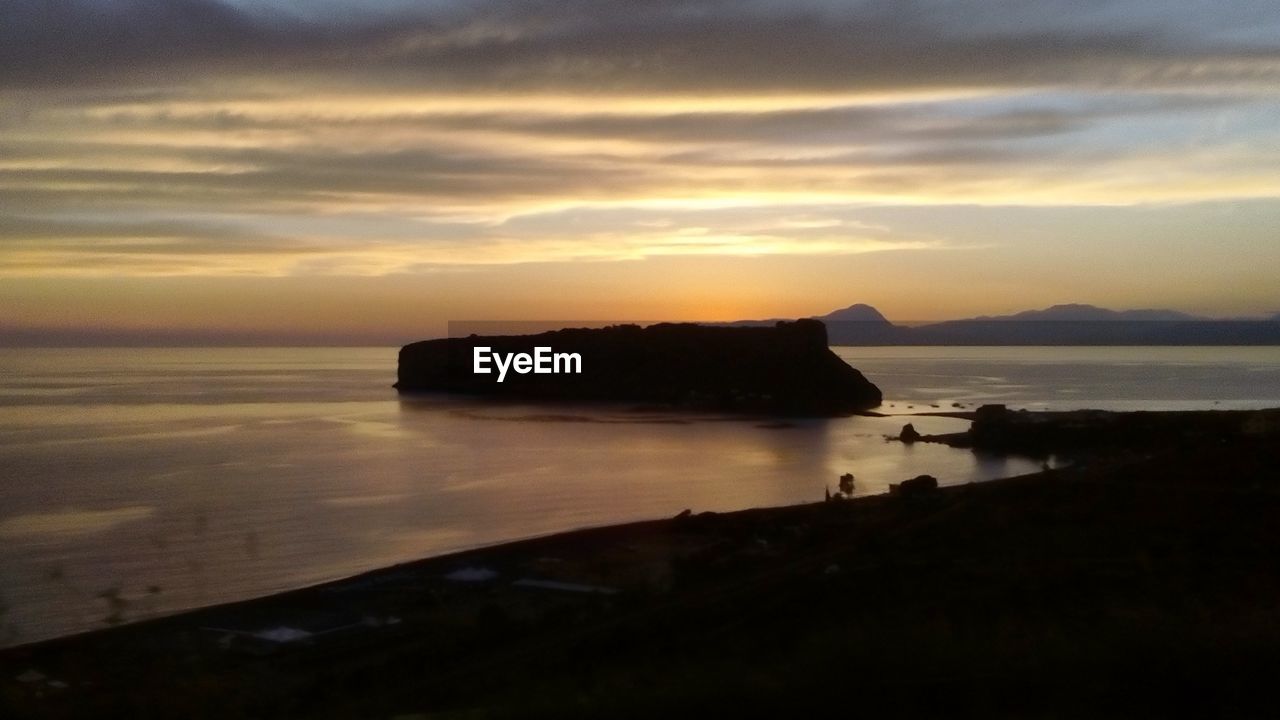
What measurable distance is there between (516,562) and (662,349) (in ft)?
196

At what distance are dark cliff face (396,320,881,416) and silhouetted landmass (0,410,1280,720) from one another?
169 ft

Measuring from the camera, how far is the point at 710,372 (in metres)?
74.4

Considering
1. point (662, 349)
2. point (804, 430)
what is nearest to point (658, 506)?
point (804, 430)

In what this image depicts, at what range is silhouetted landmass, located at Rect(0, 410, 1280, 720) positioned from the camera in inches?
207

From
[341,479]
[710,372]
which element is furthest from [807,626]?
[710,372]

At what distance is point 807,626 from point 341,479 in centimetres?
2642

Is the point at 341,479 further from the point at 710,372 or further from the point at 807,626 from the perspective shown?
the point at 710,372

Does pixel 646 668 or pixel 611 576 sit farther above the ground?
pixel 646 668

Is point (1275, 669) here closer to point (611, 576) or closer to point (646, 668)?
point (646, 668)

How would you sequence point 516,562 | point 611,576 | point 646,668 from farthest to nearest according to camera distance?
point 516,562 < point 611,576 < point 646,668

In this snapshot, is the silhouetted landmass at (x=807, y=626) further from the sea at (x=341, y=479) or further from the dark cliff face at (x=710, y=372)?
the dark cliff face at (x=710, y=372)

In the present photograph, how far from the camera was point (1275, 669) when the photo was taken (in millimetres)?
5457

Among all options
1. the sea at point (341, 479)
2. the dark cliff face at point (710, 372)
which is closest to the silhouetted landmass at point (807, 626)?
the sea at point (341, 479)

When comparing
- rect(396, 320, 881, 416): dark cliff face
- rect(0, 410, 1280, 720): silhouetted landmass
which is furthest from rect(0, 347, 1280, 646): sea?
rect(396, 320, 881, 416): dark cliff face
